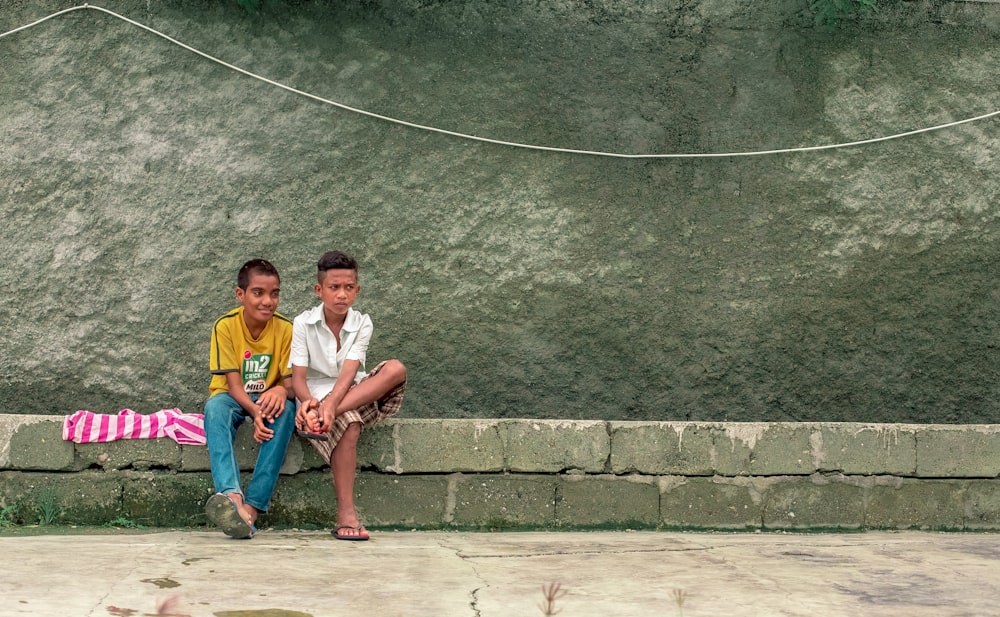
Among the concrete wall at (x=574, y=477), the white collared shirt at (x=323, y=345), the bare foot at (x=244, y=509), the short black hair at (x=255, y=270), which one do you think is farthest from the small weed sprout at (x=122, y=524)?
the short black hair at (x=255, y=270)

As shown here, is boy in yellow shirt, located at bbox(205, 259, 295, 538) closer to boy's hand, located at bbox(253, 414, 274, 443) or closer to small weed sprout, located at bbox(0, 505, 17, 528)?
boy's hand, located at bbox(253, 414, 274, 443)

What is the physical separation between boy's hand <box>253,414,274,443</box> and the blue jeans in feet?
0.15

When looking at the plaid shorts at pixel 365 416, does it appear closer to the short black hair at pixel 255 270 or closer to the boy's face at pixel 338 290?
the boy's face at pixel 338 290

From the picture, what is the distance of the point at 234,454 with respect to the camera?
4.12m

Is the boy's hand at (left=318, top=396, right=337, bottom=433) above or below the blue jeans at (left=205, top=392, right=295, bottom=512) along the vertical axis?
above

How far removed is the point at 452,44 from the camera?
15.8 feet

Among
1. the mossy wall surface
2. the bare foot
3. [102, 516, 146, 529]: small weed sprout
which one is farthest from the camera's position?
the mossy wall surface

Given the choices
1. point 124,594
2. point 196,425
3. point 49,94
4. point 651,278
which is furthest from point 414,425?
point 49,94

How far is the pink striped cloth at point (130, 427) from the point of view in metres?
4.21

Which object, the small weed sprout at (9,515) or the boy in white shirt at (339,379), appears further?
the small weed sprout at (9,515)

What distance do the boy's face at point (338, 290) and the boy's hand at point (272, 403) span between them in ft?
1.22

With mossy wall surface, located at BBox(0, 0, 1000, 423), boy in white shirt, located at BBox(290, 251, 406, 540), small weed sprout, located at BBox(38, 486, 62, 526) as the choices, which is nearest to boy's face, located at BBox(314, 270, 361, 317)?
boy in white shirt, located at BBox(290, 251, 406, 540)

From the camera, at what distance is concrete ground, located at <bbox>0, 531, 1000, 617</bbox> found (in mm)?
2791

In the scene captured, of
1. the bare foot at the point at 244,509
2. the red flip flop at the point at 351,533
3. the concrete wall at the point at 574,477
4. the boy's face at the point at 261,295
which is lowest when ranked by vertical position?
the red flip flop at the point at 351,533
